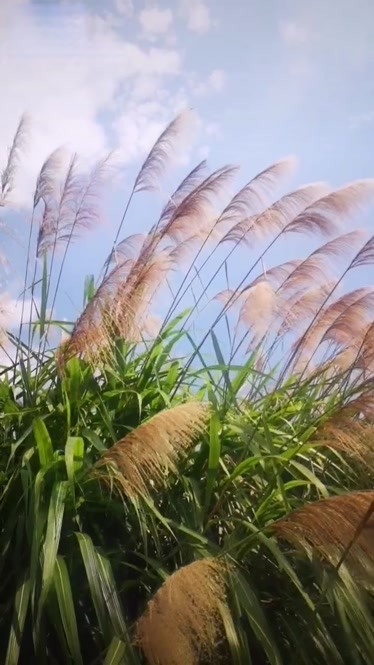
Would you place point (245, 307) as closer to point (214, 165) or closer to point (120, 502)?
point (120, 502)

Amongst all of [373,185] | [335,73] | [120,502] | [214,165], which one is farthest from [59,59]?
[120,502]

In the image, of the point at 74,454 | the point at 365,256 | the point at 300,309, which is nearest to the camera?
the point at 74,454

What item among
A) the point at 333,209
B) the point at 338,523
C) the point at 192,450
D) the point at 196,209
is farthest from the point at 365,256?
the point at 338,523

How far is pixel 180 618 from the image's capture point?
0.97m

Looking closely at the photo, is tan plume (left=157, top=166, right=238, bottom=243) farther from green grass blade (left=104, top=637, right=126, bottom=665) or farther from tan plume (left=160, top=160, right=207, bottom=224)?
green grass blade (left=104, top=637, right=126, bottom=665)

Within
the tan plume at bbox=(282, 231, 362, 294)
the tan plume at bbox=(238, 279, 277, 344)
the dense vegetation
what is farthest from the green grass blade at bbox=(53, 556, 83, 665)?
the tan plume at bbox=(282, 231, 362, 294)

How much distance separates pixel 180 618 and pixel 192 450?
642 millimetres

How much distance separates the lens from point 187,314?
205 centimetres

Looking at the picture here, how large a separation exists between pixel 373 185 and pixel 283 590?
0.88 meters

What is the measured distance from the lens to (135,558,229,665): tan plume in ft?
3.17

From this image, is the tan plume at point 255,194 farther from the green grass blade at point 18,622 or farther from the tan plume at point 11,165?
the green grass blade at point 18,622

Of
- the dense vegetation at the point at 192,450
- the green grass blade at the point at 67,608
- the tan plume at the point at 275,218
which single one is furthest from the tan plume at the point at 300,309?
the green grass blade at the point at 67,608

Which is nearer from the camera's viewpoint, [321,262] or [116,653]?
[116,653]

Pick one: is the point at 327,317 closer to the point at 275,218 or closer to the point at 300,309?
the point at 300,309
